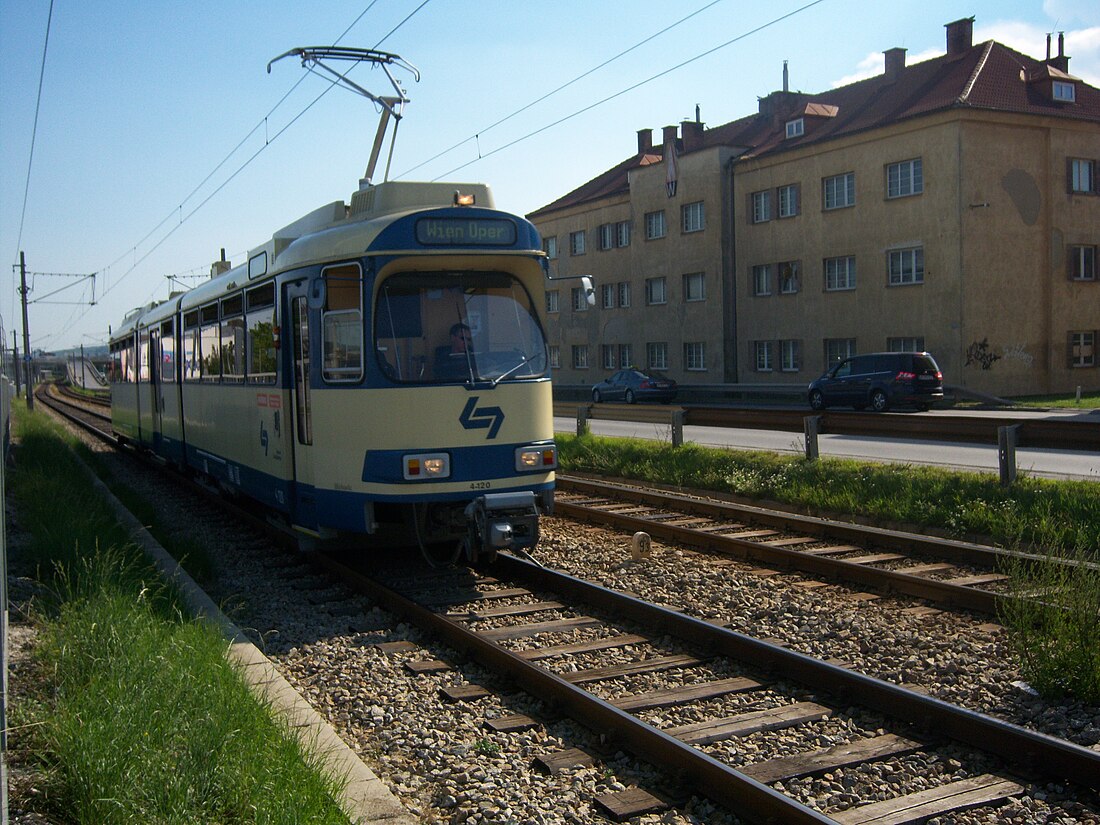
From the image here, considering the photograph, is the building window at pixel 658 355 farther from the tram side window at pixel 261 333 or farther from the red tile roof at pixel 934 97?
the tram side window at pixel 261 333

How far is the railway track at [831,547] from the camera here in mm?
8211

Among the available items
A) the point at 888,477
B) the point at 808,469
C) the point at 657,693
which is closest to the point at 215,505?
the point at 808,469

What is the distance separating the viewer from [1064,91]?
3788 centimetres

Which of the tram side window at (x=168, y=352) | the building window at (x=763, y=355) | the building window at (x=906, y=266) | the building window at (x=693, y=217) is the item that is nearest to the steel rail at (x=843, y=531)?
the tram side window at (x=168, y=352)

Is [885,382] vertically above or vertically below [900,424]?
above

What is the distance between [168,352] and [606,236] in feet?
127

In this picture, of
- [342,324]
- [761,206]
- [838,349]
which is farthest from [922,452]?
[761,206]

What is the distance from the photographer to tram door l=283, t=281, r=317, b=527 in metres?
9.28

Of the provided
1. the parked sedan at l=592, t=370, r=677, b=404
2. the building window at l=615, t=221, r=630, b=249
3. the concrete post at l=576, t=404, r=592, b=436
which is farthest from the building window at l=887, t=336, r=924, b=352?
the concrete post at l=576, t=404, r=592, b=436

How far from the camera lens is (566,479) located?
16.0 meters

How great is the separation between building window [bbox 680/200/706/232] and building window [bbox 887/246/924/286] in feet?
36.5

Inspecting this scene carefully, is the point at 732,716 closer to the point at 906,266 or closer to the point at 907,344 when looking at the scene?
the point at 907,344

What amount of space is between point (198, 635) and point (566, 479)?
9.90 meters

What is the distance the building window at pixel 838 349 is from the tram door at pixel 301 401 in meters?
31.6
